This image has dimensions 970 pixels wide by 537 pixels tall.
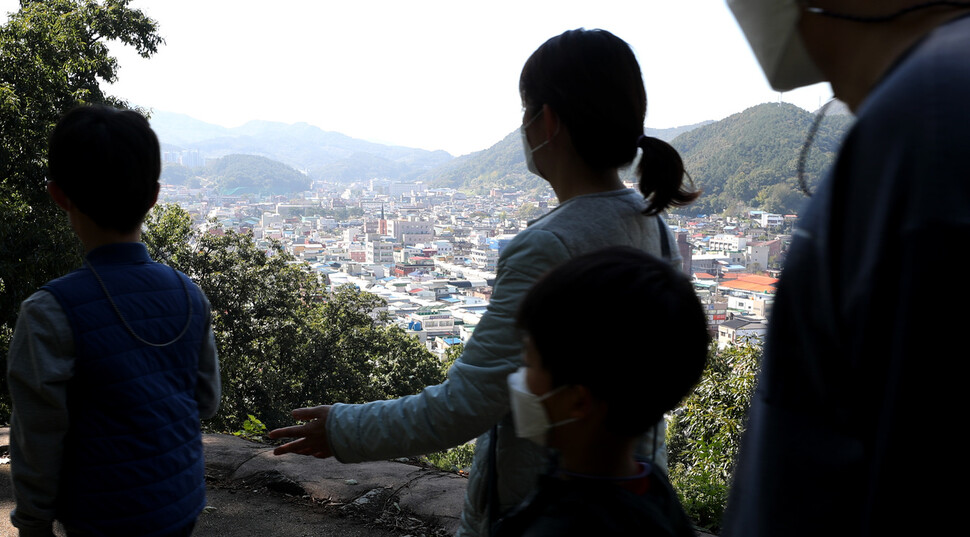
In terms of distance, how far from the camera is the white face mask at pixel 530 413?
84cm

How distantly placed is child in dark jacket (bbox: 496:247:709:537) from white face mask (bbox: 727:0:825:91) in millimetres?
234

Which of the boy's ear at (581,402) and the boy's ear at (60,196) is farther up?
the boy's ear at (60,196)

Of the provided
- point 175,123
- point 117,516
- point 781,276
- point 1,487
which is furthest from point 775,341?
point 175,123

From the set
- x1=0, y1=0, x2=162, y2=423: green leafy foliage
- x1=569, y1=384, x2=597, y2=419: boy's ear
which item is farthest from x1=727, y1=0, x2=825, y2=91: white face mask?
x1=0, y1=0, x2=162, y2=423: green leafy foliage

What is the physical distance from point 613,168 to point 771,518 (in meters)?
0.77

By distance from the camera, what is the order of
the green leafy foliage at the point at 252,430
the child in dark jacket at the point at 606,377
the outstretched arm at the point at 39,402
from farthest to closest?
the green leafy foliage at the point at 252,430 → the outstretched arm at the point at 39,402 → the child in dark jacket at the point at 606,377

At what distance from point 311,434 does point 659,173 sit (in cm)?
70

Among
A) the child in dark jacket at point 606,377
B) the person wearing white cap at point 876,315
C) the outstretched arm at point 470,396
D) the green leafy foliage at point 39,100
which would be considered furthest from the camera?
the green leafy foliage at point 39,100

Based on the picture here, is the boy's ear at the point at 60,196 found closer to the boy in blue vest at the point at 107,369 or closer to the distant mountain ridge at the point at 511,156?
the boy in blue vest at the point at 107,369

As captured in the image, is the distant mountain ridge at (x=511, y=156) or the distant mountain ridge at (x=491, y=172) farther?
the distant mountain ridge at (x=491, y=172)

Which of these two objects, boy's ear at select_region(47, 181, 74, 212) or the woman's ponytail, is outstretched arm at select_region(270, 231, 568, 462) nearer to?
the woman's ponytail

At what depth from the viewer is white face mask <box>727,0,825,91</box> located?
0.61 metres

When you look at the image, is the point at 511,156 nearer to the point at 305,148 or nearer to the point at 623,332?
the point at 623,332

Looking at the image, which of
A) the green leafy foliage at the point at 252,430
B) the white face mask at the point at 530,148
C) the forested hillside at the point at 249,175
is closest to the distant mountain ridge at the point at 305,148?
the forested hillside at the point at 249,175
